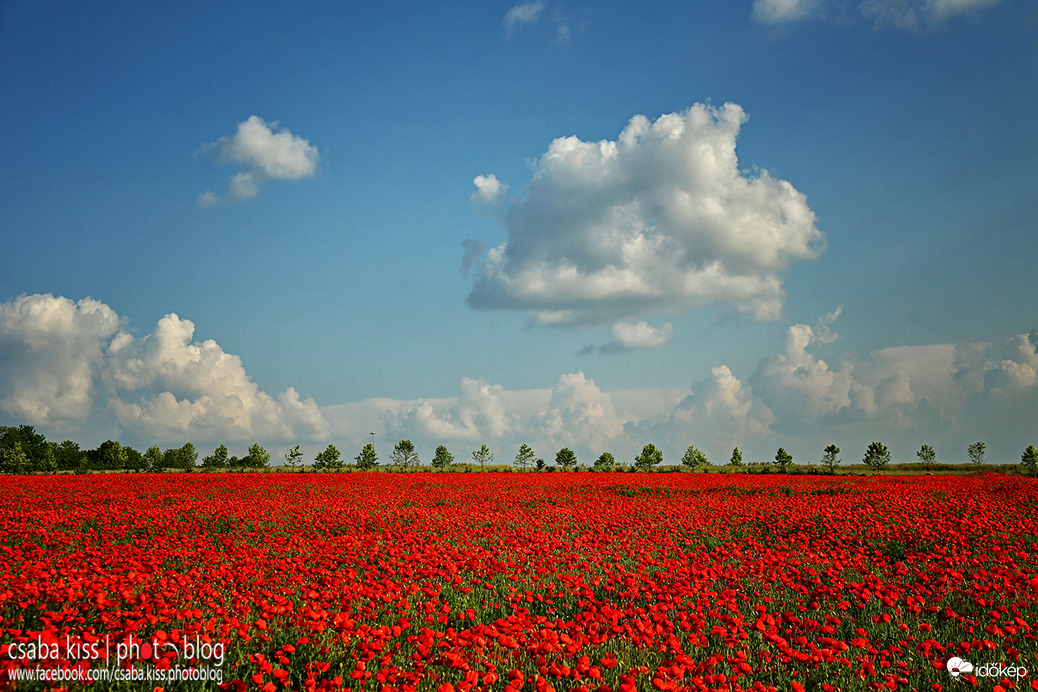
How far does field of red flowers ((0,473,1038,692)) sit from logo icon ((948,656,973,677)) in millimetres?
47

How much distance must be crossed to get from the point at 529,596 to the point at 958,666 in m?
4.68

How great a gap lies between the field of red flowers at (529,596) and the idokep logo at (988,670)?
4cm

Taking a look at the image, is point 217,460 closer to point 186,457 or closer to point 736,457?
point 186,457

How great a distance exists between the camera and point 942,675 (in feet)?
18.3

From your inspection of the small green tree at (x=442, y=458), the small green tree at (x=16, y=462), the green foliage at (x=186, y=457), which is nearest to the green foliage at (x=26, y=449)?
the small green tree at (x=16, y=462)

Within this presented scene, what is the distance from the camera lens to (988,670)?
568cm

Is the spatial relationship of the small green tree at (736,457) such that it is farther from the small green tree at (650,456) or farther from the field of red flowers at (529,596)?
the field of red flowers at (529,596)

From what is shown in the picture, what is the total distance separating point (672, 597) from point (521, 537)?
17.8ft

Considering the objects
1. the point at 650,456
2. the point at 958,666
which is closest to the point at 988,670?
the point at 958,666

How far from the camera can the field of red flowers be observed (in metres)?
5.18

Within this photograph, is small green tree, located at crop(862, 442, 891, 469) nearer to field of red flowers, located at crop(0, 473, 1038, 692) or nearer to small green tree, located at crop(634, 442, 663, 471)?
small green tree, located at crop(634, 442, 663, 471)

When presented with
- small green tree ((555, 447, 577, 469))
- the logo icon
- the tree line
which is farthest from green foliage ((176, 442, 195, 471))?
the logo icon

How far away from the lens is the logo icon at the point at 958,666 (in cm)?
555

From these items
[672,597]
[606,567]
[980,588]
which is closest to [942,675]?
[672,597]
